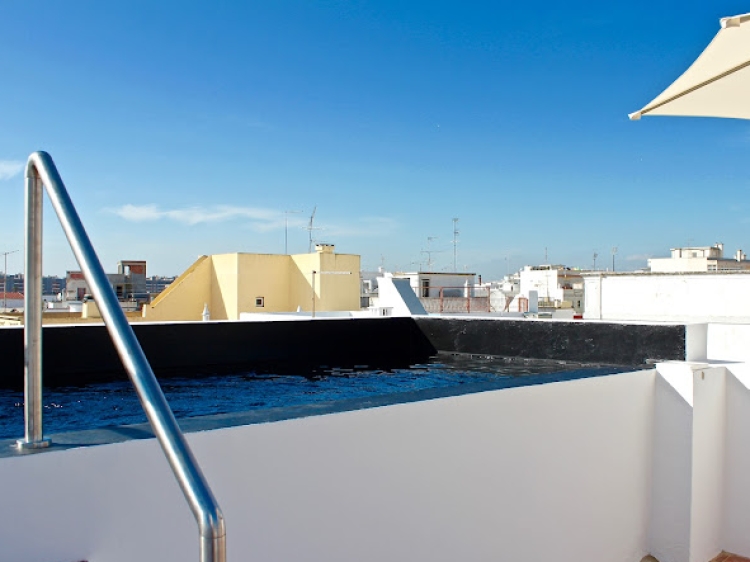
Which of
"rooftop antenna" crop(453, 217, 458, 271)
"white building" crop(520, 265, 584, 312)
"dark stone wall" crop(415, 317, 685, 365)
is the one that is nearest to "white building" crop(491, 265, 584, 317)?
"white building" crop(520, 265, 584, 312)

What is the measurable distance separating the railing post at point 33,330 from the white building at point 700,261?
3013 centimetres

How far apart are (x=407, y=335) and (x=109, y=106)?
12610 millimetres

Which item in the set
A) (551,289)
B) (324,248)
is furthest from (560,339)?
(551,289)

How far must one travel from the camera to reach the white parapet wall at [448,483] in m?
1.76

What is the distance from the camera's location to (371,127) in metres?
26.8

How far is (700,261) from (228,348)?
31.4m

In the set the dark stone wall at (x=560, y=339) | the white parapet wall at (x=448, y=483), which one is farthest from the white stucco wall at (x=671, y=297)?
the white parapet wall at (x=448, y=483)

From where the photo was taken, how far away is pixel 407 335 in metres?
7.60

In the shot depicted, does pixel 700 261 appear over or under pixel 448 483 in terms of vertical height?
over

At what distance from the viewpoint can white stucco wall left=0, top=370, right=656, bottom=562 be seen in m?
1.73

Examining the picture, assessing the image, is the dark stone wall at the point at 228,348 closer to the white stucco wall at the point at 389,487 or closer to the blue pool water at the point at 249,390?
the blue pool water at the point at 249,390

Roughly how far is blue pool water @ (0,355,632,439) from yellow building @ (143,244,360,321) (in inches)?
481

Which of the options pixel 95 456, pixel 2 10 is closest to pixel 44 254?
pixel 95 456

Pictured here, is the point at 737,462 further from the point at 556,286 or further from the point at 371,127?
the point at 556,286
